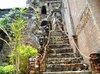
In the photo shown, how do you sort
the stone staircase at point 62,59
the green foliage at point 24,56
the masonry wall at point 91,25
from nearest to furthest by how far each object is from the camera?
the masonry wall at point 91,25, the stone staircase at point 62,59, the green foliage at point 24,56

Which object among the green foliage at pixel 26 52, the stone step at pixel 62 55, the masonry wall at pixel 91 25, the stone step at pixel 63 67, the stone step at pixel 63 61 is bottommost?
the stone step at pixel 63 67

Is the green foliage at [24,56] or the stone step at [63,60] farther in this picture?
the stone step at [63,60]

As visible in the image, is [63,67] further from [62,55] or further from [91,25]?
[91,25]

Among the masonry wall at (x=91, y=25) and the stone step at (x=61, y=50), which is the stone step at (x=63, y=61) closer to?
the masonry wall at (x=91, y=25)

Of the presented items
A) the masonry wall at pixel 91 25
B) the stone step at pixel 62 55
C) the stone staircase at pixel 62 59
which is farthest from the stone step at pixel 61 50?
the masonry wall at pixel 91 25

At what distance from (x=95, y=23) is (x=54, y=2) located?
9.01 metres

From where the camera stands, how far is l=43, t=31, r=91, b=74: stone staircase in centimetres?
544

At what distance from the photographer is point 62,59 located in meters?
6.11

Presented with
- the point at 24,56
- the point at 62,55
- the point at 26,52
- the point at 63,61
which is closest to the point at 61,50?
the point at 62,55

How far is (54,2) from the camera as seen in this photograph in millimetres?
13508

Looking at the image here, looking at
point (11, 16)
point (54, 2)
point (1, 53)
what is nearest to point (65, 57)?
point (1, 53)

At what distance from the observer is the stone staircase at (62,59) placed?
5.44 m

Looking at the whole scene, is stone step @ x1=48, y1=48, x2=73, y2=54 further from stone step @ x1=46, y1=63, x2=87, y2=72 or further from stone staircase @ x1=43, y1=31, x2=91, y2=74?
stone step @ x1=46, y1=63, x2=87, y2=72

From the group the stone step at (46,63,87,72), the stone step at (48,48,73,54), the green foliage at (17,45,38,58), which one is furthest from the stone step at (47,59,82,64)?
the stone step at (48,48,73,54)
